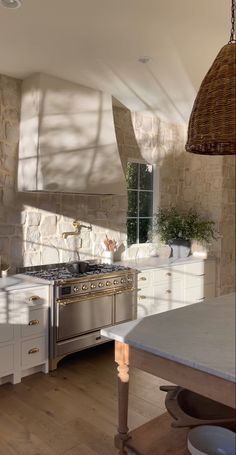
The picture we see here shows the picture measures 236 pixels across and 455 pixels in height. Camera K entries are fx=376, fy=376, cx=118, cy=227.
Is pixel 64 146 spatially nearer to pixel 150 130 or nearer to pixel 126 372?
pixel 150 130

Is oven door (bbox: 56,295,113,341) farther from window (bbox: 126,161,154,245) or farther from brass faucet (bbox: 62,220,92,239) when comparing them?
window (bbox: 126,161,154,245)

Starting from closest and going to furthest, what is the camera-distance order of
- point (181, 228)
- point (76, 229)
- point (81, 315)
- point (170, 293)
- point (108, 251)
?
point (81, 315)
point (76, 229)
point (108, 251)
point (170, 293)
point (181, 228)

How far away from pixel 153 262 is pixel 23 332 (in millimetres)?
2019

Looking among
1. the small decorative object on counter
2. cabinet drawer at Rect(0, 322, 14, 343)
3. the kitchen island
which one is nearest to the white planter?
the small decorative object on counter

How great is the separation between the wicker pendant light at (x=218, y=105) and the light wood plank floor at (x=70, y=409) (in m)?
1.97

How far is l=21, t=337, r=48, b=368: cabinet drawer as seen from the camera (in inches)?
129

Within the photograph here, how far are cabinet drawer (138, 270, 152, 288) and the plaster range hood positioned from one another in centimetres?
102

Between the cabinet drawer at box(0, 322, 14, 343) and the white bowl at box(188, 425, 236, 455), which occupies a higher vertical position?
the white bowl at box(188, 425, 236, 455)

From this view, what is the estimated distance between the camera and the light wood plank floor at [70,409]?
2416 millimetres

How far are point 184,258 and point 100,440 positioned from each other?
307 centimetres

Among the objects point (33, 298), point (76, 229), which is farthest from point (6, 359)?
point (76, 229)

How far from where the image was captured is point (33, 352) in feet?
11.0

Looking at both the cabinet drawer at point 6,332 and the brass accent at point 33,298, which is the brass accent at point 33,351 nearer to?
the cabinet drawer at point 6,332

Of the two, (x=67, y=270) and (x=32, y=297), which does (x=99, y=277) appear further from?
(x=32, y=297)
